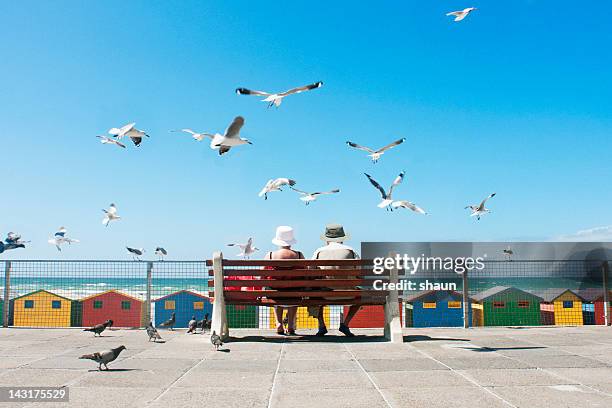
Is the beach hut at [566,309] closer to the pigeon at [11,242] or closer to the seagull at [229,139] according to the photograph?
the seagull at [229,139]

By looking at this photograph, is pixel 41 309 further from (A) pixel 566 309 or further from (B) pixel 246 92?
(A) pixel 566 309

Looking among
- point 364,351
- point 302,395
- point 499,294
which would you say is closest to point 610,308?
point 499,294

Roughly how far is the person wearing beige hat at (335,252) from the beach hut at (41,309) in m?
7.47

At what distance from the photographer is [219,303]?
8539 mm

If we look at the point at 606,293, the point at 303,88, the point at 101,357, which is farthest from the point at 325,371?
the point at 606,293

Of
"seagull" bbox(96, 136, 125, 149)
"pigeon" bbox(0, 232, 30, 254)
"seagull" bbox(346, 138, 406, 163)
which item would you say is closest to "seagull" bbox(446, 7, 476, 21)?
"seagull" bbox(346, 138, 406, 163)

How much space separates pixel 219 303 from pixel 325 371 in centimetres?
313

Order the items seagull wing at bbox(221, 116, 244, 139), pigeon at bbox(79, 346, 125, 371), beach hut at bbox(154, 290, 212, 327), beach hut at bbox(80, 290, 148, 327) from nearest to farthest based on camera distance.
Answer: pigeon at bbox(79, 346, 125, 371) < seagull wing at bbox(221, 116, 244, 139) < beach hut at bbox(154, 290, 212, 327) < beach hut at bbox(80, 290, 148, 327)

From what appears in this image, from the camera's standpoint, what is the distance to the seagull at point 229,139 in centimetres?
904

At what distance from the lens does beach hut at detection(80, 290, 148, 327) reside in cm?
1439

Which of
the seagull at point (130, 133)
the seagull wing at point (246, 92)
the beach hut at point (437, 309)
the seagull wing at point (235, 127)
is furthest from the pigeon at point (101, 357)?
the beach hut at point (437, 309)

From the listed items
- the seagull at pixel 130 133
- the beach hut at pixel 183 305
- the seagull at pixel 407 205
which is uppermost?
the seagull at pixel 130 133

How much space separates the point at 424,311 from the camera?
1457 cm

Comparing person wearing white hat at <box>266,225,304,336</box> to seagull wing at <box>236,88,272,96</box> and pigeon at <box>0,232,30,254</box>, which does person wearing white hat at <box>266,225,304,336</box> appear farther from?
pigeon at <box>0,232,30,254</box>
